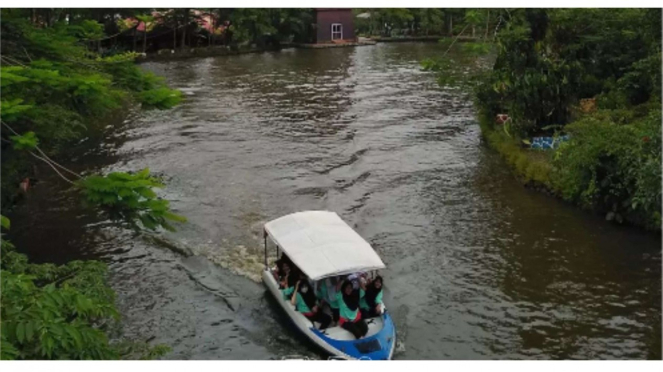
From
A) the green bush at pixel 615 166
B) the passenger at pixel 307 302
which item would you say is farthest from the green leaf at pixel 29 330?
the green bush at pixel 615 166

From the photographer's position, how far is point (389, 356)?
1278 centimetres

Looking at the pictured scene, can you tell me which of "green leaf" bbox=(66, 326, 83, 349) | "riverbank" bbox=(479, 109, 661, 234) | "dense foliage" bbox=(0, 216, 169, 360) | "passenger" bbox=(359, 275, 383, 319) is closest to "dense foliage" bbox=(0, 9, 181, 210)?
"dense foliage" bbox=(0, 216, 169, 360)

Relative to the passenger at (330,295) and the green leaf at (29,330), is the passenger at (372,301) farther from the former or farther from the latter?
the green leaf at (29,330)

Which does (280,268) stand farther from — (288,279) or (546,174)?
(546,174)

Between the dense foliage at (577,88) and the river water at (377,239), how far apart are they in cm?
88

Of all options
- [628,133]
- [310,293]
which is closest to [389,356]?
[310,293]

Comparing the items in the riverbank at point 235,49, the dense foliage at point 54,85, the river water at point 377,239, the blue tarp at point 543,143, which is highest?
the dense foliage at point 54,85

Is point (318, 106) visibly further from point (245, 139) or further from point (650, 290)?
point (650, 290)

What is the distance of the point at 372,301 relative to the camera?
1342cm

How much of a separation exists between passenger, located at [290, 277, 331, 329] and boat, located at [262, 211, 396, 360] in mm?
97

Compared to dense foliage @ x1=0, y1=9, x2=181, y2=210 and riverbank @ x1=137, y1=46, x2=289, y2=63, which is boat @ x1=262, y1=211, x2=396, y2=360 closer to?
dense foliage @ x1=0, y1=9, x2=181, y2=210

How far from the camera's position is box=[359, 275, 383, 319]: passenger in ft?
43.7

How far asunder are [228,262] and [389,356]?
18.2 ft

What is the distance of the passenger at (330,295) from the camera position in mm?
13405
